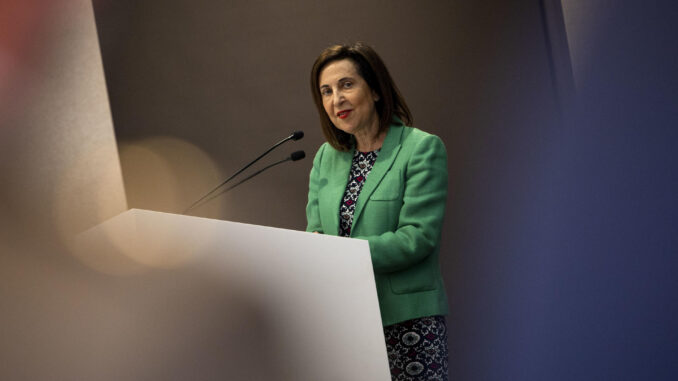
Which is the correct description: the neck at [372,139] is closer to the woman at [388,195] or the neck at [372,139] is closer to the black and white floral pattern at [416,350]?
the woman at [388,195]

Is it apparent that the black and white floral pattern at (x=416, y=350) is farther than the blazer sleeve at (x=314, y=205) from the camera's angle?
No

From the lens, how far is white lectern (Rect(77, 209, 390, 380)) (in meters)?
0.38

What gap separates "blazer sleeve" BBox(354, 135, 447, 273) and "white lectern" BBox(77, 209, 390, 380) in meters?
0.62

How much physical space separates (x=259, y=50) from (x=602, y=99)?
167 centimetres

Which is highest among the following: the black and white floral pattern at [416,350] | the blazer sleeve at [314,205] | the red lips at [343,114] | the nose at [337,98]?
the nose at [337,98]

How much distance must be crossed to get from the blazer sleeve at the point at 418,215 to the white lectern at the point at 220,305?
0.62 m

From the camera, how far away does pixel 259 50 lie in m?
3.24

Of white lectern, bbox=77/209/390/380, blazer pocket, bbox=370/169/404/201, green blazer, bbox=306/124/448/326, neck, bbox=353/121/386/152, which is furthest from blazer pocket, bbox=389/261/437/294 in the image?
white lectern, bbox=77/209/390/380

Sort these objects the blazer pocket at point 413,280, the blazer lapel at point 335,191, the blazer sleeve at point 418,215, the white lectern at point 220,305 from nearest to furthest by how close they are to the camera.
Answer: the white lectern at point 220,305 → the blazer sleeve at point 418,215 → the blazer pocket at point 413,280 → the blazer lapel at point 335,191

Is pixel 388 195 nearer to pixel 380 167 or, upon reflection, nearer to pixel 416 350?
pixel 380 167

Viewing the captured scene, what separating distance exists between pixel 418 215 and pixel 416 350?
0.27 m

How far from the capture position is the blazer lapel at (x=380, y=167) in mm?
1325

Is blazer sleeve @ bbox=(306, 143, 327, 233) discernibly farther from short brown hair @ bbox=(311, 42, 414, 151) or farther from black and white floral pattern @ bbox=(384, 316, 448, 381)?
black and white floral pattern @ bbox=(384, 316, 448, 381)

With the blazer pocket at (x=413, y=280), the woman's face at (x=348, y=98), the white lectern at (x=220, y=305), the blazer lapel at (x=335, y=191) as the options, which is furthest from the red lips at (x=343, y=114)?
the white lectern at (x=220, y=305)
